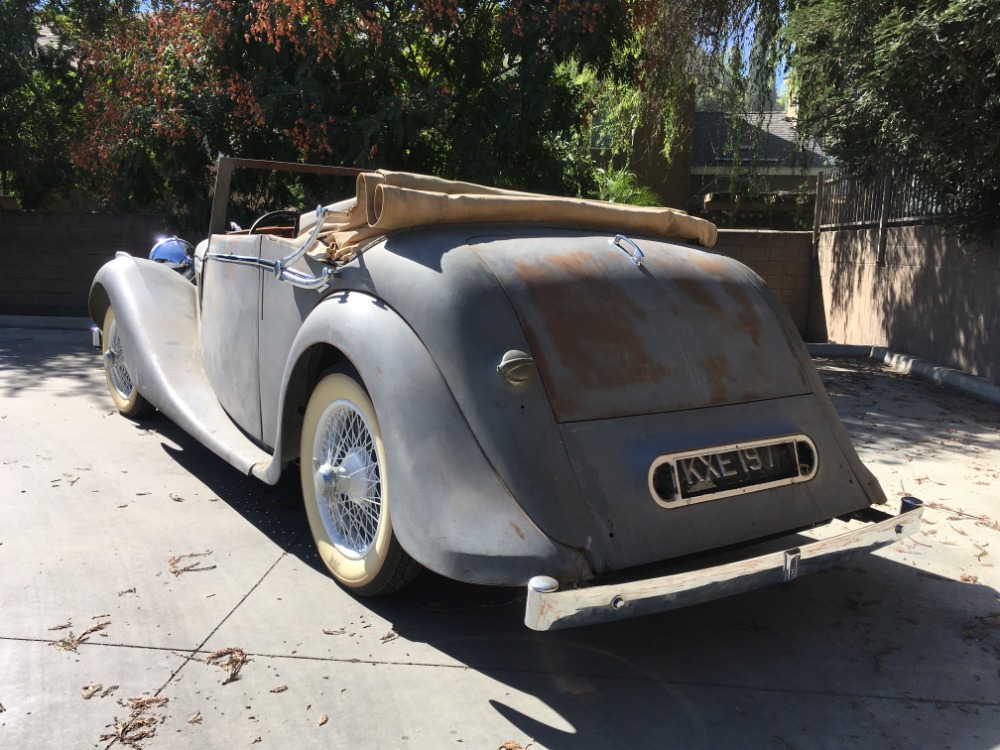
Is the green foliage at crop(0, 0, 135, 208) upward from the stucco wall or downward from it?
upward

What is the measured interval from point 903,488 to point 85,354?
7616mm

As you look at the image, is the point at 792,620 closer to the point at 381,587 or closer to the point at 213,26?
the point at 381,587

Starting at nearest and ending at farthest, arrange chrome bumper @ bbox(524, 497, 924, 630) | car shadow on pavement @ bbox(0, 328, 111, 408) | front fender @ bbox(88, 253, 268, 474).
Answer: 1. chrome bumper @ bbox(524, 497, 924, 630)
2. front fender @ bbox(88, 253, 268, 474)
3. car shadow on pavement @ bbox(0, 328, 111, 408)

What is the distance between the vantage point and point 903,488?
4.97 m

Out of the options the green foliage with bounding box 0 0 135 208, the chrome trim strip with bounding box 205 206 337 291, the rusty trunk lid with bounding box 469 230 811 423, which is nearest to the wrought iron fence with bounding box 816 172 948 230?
the rusty trunk lid with bounding box 469 230 811 423

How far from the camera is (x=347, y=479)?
333 cm

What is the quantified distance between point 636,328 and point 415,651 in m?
1.34

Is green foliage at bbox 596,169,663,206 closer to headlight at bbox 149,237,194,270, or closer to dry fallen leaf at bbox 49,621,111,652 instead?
A: headlight at bbox 149,237,194,270

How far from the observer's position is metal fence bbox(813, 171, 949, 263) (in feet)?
30.9

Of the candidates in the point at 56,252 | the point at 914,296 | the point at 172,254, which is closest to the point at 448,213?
the point at 172,254

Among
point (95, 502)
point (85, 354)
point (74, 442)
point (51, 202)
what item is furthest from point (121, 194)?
point (95, 502)

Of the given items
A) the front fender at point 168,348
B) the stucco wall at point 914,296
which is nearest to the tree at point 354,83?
the front fender at point 168,348

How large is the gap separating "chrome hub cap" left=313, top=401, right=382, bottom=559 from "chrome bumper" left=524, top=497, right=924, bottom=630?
84cm

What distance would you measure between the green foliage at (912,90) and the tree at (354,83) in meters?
1.98
